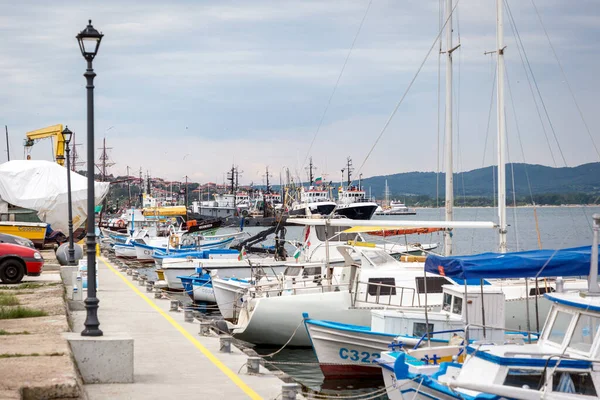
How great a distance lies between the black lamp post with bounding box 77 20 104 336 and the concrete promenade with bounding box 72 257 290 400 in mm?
1204

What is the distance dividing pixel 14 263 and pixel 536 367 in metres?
18.6

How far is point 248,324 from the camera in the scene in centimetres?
2636

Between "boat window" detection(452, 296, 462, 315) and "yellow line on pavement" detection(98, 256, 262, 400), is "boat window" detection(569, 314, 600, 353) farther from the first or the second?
"boat window" detection(452, 296, 462, 315)

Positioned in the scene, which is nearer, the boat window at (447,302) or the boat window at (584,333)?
the boat window at (584,333)

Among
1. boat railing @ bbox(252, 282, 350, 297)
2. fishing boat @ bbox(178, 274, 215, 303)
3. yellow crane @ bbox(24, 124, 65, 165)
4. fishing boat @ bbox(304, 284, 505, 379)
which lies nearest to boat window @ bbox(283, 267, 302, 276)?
boat railing @ bbox(252, 282, 350, 297)

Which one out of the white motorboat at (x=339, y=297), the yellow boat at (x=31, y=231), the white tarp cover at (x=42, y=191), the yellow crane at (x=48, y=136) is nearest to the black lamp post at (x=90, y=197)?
the white motorboat at (x=339, y=297)

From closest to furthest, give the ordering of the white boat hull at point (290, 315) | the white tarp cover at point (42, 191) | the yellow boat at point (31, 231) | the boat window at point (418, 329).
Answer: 1. the boat window at point (418, 329)
2. the white boat hull at point (290, 315)
3. the yellow boat at point (31, 231)
4. the white tarp cover at point (42, 191)

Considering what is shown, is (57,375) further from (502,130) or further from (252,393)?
(502,130)

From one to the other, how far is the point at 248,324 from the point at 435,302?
6.31 metres

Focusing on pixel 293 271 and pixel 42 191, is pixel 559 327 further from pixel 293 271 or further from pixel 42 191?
pixel 42 191

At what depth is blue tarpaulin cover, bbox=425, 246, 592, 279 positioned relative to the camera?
16.2 m

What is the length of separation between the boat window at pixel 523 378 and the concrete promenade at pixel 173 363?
354 cm

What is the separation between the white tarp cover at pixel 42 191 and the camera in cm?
5441

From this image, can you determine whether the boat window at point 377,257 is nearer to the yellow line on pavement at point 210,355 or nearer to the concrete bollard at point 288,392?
the yellow line on pavement at point 210,355
